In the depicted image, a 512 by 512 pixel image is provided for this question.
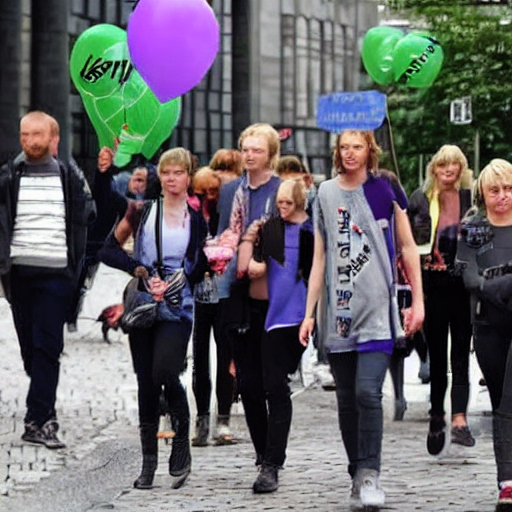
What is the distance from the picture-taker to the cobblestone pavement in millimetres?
8836

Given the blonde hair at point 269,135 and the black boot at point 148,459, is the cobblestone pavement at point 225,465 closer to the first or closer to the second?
the black boot at point 148,459

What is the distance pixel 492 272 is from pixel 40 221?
3.29 m

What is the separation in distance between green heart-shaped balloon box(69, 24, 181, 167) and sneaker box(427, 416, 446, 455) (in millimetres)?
4720

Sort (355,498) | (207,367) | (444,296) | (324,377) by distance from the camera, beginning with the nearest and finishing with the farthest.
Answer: (355,498) → (444,296) → (207,367) → (324,377)

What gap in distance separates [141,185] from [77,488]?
246cm

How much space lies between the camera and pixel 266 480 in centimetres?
915

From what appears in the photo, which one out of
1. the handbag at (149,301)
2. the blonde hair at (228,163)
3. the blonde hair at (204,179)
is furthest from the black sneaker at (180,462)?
the blonde hair at (228,163)

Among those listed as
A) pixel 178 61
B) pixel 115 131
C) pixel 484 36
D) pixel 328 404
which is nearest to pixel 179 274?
pixel 178 61

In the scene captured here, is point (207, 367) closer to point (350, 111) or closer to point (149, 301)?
point (149, 301)

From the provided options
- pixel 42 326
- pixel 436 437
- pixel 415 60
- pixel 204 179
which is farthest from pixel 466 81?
pixel 436 437

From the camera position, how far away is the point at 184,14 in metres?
12.2

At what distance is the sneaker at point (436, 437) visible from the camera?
10.5m

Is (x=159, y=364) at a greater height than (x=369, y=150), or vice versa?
(x=369, y=150)

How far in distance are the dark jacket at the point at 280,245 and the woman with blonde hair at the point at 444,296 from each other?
157cm
